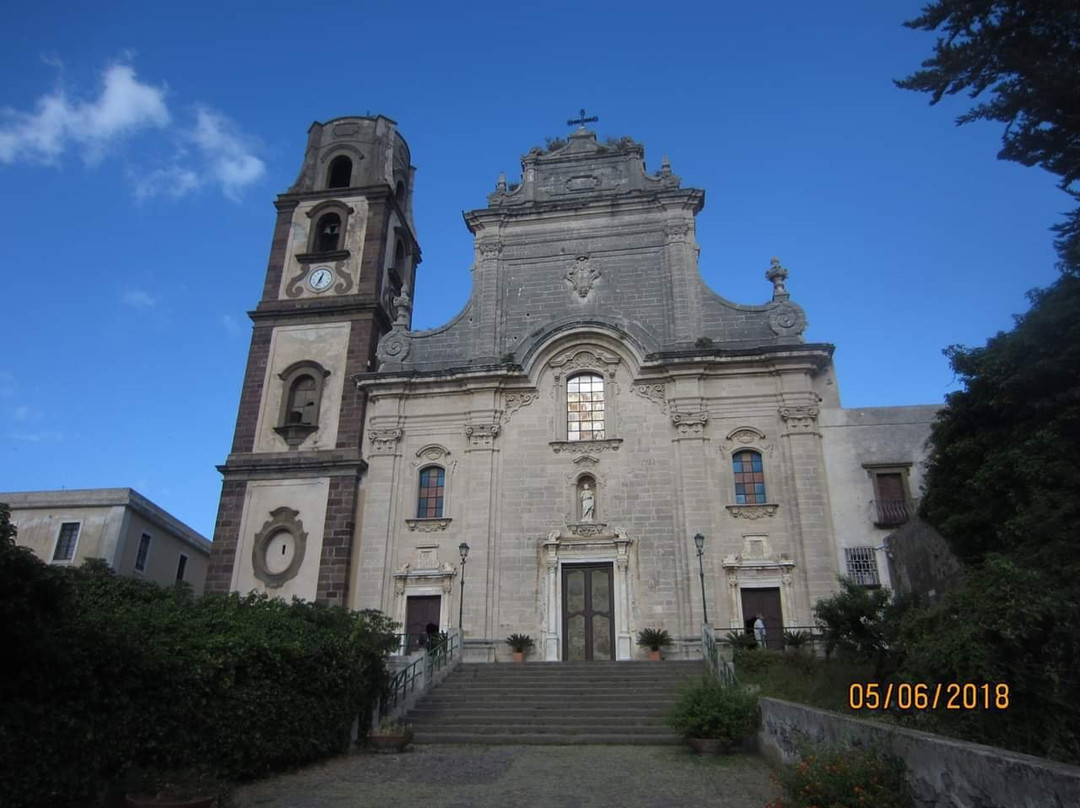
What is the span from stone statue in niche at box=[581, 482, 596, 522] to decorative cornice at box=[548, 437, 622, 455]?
1.00 metres

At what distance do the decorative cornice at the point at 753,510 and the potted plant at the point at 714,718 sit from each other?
363 inches

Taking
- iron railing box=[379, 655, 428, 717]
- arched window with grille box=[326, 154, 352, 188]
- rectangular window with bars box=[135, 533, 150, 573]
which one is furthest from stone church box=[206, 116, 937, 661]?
rectangular window with bars box=[135, 533, 150, 573]

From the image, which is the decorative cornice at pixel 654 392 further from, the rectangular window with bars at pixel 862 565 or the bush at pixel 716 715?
the bush at pixel 716 715

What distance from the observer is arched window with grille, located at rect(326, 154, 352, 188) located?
2992 cm

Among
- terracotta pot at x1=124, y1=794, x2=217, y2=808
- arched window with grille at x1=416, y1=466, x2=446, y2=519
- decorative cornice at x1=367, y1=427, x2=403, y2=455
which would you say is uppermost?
decorative cornice at x1=367, y1=427, x2=403, y2=455

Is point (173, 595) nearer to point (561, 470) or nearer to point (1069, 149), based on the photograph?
point (561, 470)

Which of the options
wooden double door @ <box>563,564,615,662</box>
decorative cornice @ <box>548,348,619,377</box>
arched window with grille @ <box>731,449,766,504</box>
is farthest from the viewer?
decorative cornice @ <box>548,348,619,377</box>

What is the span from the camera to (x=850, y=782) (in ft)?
21.0

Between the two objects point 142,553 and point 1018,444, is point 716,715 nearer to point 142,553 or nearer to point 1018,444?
point 1018,444

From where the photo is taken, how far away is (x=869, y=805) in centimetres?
616

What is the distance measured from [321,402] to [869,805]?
21.3 meters

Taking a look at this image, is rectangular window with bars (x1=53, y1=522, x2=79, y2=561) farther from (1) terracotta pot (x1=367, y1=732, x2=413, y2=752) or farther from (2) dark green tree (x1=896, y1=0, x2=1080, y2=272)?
(2) dark green tree (x1=896, y1=0, x2=1080, y2=272)

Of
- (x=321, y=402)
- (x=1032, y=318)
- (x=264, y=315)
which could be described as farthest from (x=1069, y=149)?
(x=264, y=315)

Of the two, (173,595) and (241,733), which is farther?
(173,595)
